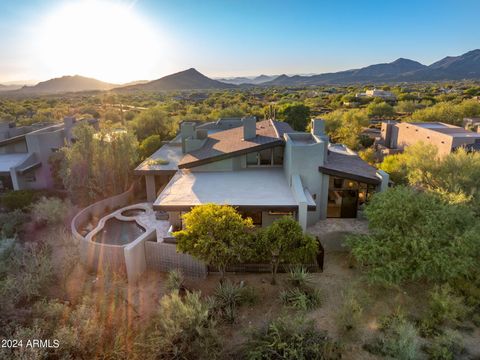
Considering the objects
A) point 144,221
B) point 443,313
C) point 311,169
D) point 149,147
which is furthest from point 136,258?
point 149,147

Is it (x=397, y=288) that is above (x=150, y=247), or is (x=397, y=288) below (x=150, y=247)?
below

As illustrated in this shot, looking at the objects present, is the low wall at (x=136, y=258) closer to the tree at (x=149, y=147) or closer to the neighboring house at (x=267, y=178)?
the neighboring house at (x=267, y=178)

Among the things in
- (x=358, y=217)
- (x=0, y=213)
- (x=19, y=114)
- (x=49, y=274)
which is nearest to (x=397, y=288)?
(x=358, y=217)

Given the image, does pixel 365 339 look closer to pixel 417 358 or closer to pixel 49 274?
pixel 417 358

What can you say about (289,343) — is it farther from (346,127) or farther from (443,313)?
(346,127)

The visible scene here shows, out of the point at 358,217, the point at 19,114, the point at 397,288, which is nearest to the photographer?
the point at 397,288

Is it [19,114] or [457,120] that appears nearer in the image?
[457,120]

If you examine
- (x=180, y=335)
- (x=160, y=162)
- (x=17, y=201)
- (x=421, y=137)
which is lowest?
(x=180, y=335)
